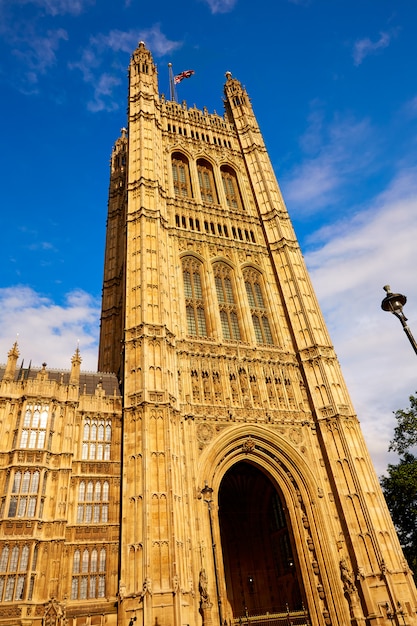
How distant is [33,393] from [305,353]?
15.8 meters

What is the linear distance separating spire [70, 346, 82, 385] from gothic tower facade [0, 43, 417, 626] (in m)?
0.15

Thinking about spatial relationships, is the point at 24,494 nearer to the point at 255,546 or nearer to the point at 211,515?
the point at 211,515

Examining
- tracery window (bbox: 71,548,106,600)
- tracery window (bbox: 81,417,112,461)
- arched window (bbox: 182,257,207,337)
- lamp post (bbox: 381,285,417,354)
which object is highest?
arched window (bbox: 182,257,207,337)

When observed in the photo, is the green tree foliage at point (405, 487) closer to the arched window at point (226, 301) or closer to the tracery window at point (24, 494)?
the arched window at point (226, 301)

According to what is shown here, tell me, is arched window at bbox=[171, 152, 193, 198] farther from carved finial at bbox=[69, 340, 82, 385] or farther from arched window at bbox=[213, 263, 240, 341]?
carved finial at bbox=[69, 340, 82, 385]

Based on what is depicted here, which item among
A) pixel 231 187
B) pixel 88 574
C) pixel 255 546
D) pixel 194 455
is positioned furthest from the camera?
pixel 231 187

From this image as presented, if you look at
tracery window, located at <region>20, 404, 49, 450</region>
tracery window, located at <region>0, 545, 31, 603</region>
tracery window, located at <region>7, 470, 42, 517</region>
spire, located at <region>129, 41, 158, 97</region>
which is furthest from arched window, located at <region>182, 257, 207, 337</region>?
spire, located at <region>129, 41, 158, 97</region>

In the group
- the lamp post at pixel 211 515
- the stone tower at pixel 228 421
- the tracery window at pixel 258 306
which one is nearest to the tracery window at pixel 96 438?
the stone tower at pixel 228 421

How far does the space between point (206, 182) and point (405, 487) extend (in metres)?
26.9

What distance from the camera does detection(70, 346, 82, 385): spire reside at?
22.7 m

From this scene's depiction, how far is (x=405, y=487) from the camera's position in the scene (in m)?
29.7

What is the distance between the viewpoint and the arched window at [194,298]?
28.2m

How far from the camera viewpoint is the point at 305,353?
92.8 ft

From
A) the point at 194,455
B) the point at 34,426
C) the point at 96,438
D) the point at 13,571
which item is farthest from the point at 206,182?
the point at 13,571
